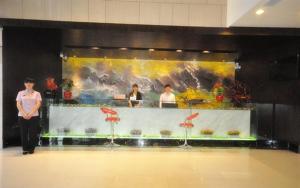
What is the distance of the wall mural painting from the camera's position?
34.5 feet

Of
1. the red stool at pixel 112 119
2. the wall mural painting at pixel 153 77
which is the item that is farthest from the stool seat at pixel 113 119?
the wall mural painting at pixel 153 77

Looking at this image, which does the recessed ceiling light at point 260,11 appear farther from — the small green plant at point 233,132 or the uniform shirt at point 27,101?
the uniform shirt at point 27,101

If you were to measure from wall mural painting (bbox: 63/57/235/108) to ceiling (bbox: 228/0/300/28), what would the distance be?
13.1 feet

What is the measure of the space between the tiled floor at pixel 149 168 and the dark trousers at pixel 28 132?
250 millimetres

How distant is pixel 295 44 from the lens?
7.29 m

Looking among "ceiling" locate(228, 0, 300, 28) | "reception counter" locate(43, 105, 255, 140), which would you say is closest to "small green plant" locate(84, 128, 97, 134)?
"reception counter" locate(43, 105, 255, 140)

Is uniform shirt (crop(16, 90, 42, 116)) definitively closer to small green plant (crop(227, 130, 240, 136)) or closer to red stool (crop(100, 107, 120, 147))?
red stool (crop(100, 107, 120, 147))

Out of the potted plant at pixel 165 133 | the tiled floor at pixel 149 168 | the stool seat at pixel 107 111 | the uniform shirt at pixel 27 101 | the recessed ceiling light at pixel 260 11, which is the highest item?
the recessed ceiling light at pixel 260 11

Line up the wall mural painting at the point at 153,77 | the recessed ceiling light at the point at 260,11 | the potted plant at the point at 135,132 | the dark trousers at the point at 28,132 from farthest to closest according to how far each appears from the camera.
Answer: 1. the wall mural painting at the point at 153,77
2. the potted plant at the point at 135,132
3. the dark trousers at the point at 28,132
4. the recessed ceiling light at the point at 260,11

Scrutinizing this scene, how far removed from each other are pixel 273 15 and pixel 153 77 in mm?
5563

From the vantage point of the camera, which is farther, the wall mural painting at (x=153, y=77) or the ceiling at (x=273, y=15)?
the wall mural painting at (x=153, y=77)

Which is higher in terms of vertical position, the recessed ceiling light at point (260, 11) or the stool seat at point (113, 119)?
the recessed ceiling light at point (260, 11)

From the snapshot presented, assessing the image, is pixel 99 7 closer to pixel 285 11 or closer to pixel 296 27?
pixel 285 11

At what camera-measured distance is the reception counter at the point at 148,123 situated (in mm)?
7289
